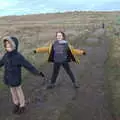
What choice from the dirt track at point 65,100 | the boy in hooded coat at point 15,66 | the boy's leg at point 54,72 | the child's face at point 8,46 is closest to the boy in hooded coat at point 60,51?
the boy's leg at point 54,72

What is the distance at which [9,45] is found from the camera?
8.56 m

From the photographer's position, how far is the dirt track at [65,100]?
8.67 m

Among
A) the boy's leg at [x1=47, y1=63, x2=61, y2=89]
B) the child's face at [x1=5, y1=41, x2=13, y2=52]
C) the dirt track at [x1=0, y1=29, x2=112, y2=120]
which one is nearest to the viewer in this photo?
the child's face at [x1=5, y1=41, x2=13, y2=52]

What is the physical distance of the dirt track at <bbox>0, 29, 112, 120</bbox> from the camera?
8.67 meters

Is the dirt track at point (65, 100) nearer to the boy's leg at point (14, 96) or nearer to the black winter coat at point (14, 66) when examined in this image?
the boy's leg at point (14, 96)

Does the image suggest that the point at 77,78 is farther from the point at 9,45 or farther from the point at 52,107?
the point at 9,45

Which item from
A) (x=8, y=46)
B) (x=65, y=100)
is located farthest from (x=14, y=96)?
(x=65, y=100)

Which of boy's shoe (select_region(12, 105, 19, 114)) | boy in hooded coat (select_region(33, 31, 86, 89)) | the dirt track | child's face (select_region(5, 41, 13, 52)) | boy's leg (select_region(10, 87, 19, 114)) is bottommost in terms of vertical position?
the dirt track

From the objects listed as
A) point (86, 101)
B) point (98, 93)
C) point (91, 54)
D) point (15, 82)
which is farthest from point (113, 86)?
point (91, 54)

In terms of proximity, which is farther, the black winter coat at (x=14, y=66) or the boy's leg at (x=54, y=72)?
the boy's leg at (x=54, y=72)

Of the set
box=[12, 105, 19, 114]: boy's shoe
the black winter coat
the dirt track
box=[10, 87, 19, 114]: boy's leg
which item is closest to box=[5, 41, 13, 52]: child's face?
the black winter coat

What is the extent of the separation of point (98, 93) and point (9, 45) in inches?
123

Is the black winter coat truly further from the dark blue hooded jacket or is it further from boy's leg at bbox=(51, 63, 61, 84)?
boy's leg at bbox=(51, 63, 61, 84)

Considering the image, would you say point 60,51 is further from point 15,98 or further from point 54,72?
point 15,98
